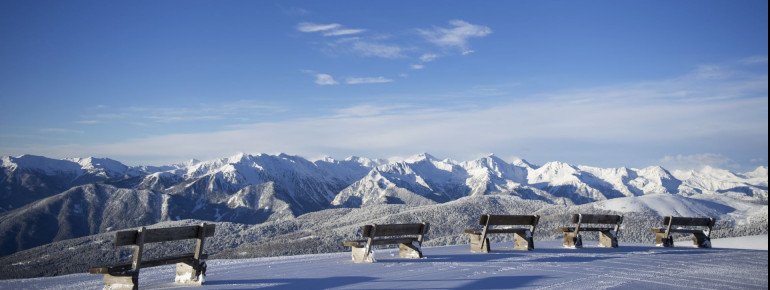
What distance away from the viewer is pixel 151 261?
1107 centimetres

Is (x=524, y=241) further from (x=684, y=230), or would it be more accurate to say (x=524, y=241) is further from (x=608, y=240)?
(x=684, y=230)

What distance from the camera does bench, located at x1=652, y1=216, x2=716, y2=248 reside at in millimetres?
20469

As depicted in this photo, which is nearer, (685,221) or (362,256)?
(362,256)

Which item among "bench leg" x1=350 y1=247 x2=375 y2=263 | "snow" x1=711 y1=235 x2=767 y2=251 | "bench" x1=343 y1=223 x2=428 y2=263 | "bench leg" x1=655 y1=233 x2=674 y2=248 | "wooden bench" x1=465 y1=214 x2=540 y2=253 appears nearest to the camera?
"bench" x1=343 y1=223 x2=428 y2=263

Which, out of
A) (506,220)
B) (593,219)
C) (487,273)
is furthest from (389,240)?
(593,219)

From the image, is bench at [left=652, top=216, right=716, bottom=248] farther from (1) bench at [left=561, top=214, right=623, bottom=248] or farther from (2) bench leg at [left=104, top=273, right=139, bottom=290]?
(2) bench leg at [left=104, top=273, right=139, bottom=290]

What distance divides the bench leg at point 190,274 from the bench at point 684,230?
54.1 ft

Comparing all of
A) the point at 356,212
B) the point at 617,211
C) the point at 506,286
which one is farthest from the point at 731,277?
the point at 356,212

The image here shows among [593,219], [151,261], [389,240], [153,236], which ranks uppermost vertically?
[593,219]

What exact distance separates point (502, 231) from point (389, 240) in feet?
13.5

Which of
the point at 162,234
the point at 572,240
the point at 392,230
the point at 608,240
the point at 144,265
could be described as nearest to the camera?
the point at 144,265

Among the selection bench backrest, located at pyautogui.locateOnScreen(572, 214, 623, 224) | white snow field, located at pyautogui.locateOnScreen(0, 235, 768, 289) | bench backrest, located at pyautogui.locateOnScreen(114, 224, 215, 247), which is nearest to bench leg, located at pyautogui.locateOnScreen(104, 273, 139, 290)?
bench backrest, located at pyautogui.locateOnScreen(114, 224, 215, 247)

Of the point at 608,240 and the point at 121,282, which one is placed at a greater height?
the point at 608,240

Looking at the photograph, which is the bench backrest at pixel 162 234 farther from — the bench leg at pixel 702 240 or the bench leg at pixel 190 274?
the bench leg at pixel 702 240
